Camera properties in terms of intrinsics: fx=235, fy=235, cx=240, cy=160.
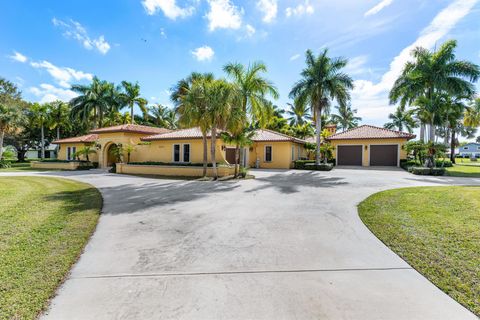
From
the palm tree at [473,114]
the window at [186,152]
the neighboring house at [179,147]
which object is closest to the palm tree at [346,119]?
the palm tree at [473,114]

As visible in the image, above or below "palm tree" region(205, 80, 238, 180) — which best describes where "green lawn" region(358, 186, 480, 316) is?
below

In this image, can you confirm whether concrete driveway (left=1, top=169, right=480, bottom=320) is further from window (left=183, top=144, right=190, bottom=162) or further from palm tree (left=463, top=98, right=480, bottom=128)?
palm tree (left=463, top=98, right=480, bottom=128)

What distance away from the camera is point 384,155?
2517 cm

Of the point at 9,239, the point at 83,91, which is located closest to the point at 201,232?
the point at 9,239

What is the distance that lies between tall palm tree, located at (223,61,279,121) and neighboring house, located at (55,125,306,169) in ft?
16.4

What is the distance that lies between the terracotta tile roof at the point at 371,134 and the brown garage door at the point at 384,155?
1.10 metres

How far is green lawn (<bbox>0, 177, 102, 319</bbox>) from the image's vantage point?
2805 mm

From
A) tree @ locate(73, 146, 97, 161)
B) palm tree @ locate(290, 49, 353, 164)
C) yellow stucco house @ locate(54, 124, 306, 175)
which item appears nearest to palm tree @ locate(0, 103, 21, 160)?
yellow stucco house @ locate(54, 124, 306, 175)

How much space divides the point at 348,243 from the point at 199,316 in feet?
10.9

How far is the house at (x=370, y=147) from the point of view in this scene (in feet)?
80.6

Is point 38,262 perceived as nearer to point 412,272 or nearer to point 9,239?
point 9,239

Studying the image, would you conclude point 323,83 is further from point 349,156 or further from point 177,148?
point 177,148

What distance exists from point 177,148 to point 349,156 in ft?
62.2

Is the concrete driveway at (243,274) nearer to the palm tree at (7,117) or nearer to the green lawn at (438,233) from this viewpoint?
the green lawn at (438,233)
